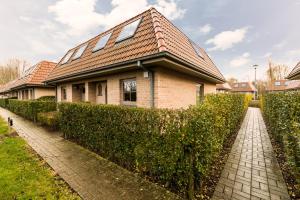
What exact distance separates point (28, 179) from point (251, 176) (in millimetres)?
5526

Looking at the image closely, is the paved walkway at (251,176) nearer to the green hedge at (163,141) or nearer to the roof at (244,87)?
the green hedge at (163,141)

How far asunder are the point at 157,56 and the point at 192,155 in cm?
356

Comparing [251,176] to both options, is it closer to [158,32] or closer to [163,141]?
[163,141]

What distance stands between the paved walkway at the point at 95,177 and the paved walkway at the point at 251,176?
4.41ft

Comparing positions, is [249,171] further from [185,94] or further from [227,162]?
[185,94]

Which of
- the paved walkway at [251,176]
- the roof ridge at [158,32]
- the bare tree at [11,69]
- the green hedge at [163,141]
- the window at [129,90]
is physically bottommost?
the paved walkway at [251,176]

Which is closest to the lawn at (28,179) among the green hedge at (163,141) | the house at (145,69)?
the green hedge at (163,141)

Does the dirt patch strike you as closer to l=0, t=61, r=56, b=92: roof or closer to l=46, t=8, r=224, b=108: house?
l=46, t=8, r=224, b=108: house

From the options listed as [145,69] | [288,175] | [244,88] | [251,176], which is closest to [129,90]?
[145,69]

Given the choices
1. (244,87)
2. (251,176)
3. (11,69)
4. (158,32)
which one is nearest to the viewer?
Answer: (251,176)

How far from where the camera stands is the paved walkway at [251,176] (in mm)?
3381

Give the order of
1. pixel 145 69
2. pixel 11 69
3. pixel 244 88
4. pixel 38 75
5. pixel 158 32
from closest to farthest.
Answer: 1. pixel 145 69
2. pixel 158 32
3. pixel 38 75
4. pixel 11 69
5. pixel 244 88

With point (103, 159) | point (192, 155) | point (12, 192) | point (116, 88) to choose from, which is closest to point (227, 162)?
point (192, 155)

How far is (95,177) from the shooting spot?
4094 mm
